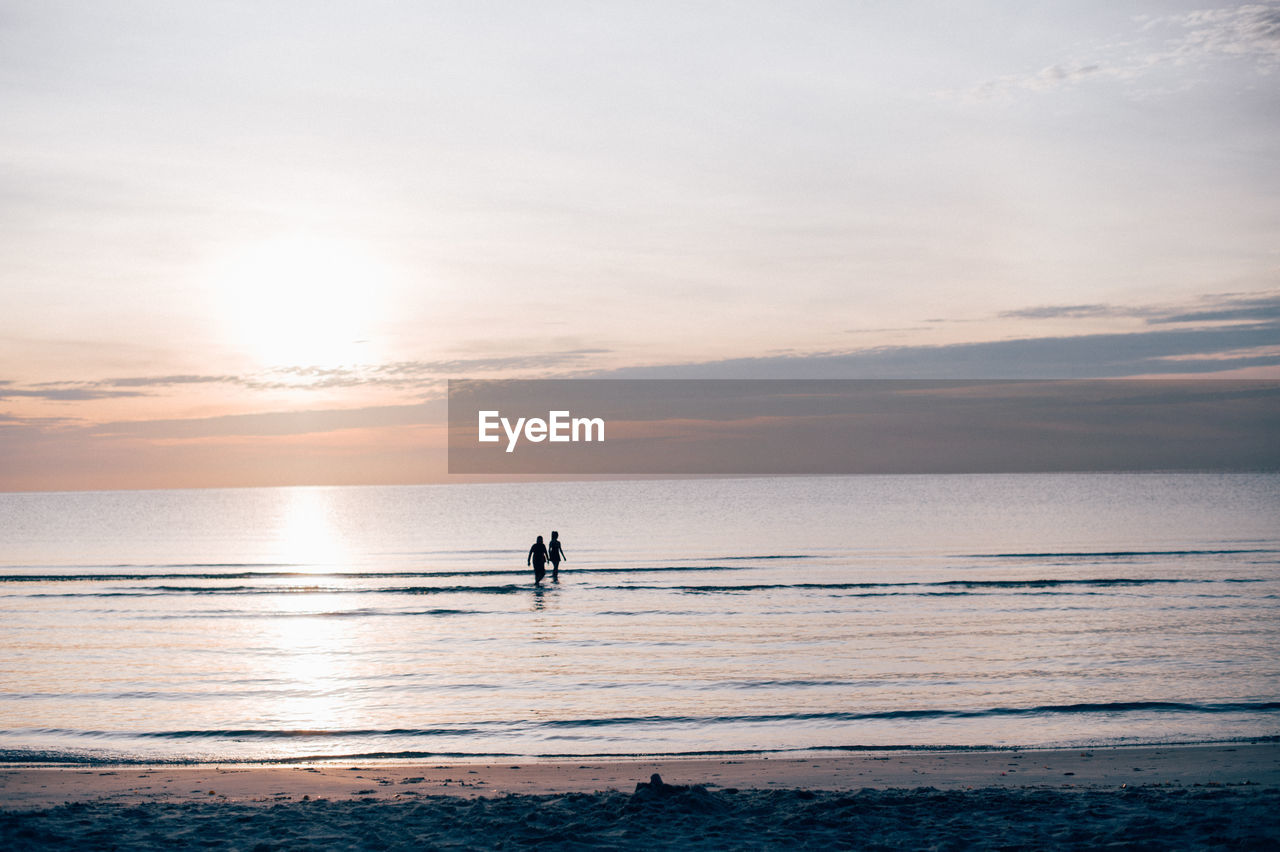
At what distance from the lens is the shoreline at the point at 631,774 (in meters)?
11.6

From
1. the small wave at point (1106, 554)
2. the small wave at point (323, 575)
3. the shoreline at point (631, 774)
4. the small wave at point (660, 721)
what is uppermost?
the shoreline at point (631, 774)

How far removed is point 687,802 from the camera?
10203 mm

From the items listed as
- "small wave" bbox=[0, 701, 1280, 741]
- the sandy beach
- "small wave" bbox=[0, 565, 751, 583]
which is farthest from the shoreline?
"small wave" bbox=[0, 565, 751, 583]

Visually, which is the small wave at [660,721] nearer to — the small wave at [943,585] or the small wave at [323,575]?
the small wave at [943,585]

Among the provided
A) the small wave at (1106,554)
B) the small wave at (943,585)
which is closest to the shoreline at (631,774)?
the small wave at (943,585)

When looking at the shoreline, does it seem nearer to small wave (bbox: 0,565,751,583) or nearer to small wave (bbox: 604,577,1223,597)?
small wave (bbox: 604,577,1223,597)

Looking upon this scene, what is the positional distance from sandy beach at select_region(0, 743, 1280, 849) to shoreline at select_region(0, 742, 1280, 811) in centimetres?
4

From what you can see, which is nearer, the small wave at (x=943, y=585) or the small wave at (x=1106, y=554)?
the small wave at (x=943, y=585)

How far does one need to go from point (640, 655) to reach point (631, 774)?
380 inches

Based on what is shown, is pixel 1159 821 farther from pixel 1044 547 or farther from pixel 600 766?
Answer: pixel 1044 547

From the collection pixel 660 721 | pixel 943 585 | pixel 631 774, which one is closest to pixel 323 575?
pixel 943 585

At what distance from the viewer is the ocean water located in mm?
15352

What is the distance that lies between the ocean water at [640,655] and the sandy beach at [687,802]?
131 cm

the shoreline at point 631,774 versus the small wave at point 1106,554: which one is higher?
the shoreline at point 631,774
